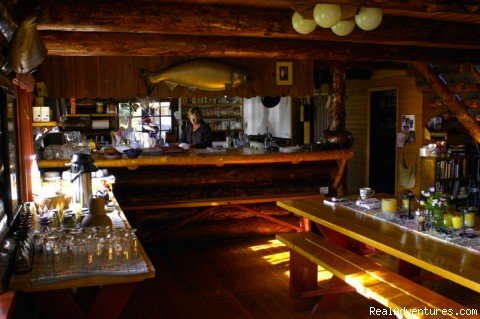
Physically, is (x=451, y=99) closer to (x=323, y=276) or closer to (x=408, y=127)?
(x=408, y=127)

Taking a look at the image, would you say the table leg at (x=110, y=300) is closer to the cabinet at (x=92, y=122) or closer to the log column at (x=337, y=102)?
the log column at (x=337, y=102)

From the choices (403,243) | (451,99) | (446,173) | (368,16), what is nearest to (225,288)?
(403,243)

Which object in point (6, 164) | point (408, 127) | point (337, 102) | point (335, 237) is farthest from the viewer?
point (408, 127)

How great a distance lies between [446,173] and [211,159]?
4.80m

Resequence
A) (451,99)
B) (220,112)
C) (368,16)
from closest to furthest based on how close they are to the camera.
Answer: (368,16) < (451,99) < (220,112)

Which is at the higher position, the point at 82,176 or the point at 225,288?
the point at 82,176

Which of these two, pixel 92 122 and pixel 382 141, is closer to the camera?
pixel 382 141

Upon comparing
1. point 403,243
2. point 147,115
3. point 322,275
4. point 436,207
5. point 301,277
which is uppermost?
point 147,115

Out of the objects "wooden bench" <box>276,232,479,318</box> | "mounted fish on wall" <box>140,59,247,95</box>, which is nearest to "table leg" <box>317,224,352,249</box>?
"wooden bench" <box>276,232,479,318</box>

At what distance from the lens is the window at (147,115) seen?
1271cm

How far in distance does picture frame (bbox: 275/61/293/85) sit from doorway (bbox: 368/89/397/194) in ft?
11.7

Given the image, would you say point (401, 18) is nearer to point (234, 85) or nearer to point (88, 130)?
point (234, 85)

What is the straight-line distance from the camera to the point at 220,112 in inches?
527

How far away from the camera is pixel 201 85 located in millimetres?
6879
